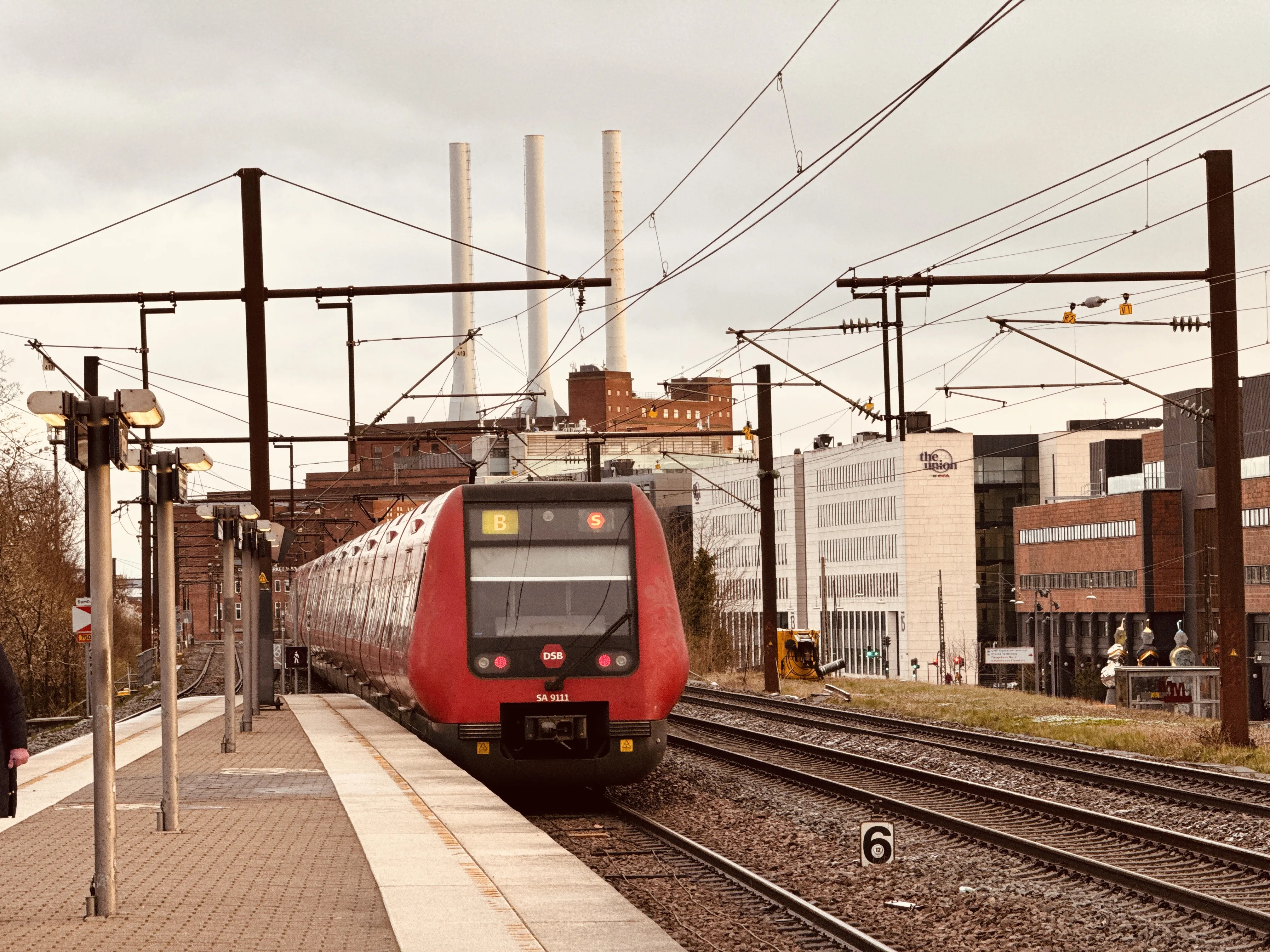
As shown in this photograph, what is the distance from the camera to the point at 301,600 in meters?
53.5

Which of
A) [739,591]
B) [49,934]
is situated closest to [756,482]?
[739,591]

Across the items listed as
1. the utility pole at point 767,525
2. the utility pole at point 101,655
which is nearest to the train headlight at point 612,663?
the utility pole at point 101,655

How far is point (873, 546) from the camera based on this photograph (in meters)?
132

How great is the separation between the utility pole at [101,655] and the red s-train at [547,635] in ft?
23.8

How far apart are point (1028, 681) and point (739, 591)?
2689 centimetres

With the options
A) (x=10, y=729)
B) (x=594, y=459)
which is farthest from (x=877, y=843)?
(x=594, y=459)

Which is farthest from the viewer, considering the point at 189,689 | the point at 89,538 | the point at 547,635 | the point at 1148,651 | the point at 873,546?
the point at 873,546

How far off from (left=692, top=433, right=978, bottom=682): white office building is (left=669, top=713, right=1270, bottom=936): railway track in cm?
9586

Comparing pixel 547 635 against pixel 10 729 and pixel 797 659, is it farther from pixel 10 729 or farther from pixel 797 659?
pixel 797 659

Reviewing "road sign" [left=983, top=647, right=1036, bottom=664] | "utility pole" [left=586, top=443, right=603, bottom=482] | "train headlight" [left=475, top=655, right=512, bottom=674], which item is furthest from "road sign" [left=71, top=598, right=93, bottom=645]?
"road sign" [left=983, top=647, right=1036, bottom=664]

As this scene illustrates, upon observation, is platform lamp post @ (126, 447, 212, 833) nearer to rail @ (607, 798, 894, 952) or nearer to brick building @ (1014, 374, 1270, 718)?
rail @ (607, 798, 894, 952)

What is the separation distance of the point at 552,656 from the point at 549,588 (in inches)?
28.6

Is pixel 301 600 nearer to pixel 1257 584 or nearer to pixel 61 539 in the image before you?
pixel 61 539

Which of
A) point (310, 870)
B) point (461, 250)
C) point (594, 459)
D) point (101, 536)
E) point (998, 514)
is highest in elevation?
point (461, 250)
